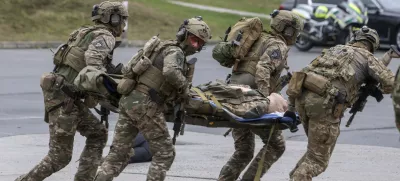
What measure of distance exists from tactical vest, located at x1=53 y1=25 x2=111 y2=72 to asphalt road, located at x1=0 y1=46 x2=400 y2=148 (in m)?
4.28

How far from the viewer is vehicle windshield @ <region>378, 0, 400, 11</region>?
1077 inches

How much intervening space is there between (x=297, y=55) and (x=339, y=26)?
153 cm

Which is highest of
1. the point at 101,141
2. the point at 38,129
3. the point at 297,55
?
the point at 101,141

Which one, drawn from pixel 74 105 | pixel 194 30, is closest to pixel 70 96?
pixel 74 105

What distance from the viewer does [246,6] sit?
3831 centimetres

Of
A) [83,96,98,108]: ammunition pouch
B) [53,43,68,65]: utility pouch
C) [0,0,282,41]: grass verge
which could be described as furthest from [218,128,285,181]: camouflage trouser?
[0,0,282,41]: grass verge

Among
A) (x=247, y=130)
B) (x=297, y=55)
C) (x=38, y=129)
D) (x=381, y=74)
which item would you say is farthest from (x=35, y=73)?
(x=381, y=74)

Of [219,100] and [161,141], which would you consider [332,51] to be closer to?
[219,100]

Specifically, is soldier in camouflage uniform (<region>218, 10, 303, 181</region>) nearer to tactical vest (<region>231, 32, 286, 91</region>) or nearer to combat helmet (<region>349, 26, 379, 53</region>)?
tactical vest (<region>231, 32, 286, 91</region>)

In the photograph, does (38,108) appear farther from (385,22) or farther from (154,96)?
(385,22)

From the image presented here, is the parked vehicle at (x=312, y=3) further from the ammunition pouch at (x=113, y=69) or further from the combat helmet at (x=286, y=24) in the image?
the ammunition pouch at (x=113, y=69)

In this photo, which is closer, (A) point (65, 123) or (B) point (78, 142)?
(A) point (65, 123)

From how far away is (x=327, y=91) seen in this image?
8.67 m

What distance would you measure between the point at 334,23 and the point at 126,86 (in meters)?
18.6
